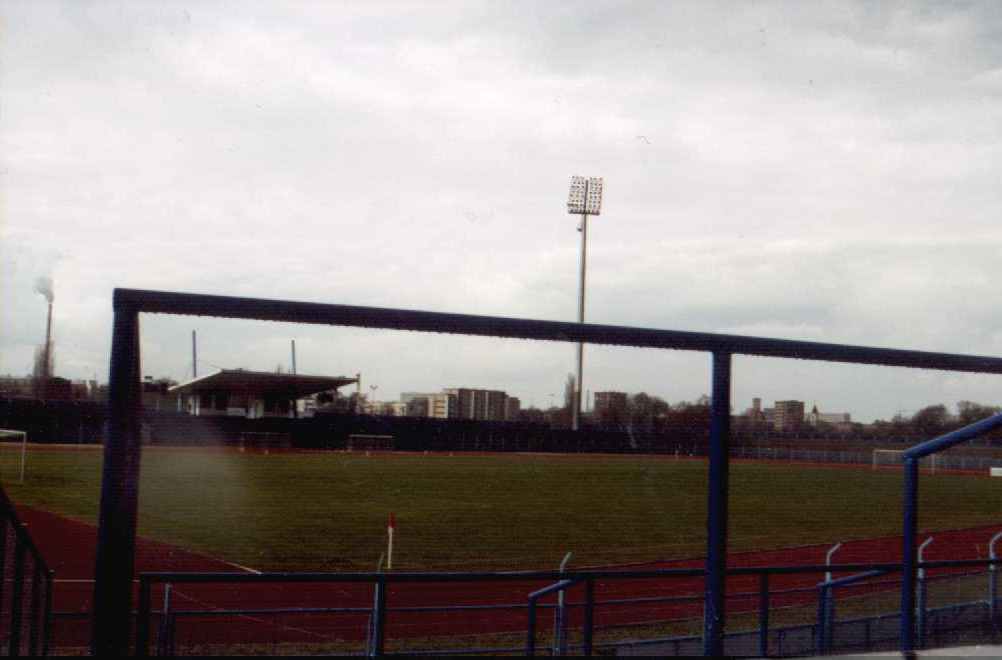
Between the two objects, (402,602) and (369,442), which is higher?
(369,442)

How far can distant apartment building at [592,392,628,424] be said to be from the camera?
8.00 feet

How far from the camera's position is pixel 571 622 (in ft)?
20.5

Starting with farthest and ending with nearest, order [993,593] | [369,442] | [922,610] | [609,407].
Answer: [993,593] < [922,610] < [369,442] < [609,407]

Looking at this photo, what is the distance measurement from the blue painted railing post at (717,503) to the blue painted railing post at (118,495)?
4.16ft

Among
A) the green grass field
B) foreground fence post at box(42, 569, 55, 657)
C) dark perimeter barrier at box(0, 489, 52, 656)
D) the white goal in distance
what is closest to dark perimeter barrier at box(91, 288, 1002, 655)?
dark perimeter barrier at box(0, 489, 52, 656)

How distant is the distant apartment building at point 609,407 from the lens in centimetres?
244

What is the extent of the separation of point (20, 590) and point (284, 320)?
5.32 ft

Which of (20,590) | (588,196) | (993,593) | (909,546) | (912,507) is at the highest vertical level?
(588,196)

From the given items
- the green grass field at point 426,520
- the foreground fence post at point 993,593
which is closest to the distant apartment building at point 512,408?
the foreground fence post at point 993,593

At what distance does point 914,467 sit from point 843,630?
79.6 inches

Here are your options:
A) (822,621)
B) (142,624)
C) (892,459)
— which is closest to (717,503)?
(892,459)

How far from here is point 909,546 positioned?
2721mm

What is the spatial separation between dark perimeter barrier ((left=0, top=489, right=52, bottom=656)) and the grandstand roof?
0.53 metres

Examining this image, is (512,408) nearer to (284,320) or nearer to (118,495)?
(284,320)
